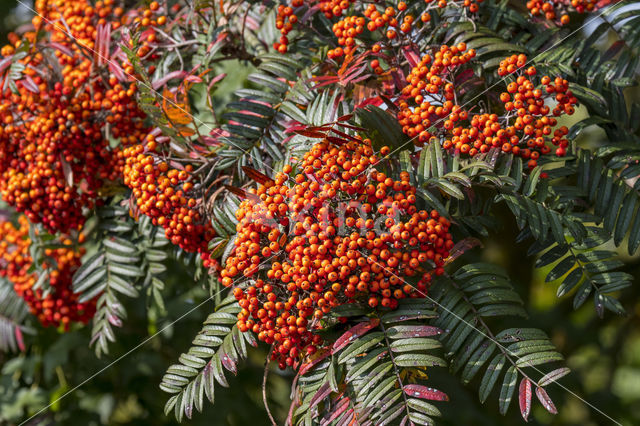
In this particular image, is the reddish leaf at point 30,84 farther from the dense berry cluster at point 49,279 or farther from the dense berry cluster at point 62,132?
the dense berry cluster at point 49,279

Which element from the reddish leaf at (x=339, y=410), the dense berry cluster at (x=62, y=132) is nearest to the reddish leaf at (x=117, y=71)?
the dense berry cluster at (x=62, y=132)

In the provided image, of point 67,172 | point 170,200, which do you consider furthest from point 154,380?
point 170,200

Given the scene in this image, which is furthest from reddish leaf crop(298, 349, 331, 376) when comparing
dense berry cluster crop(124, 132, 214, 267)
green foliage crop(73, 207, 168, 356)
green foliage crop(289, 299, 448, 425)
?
green foliage crop(73, 207, 168, 356)

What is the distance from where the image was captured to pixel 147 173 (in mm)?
1576

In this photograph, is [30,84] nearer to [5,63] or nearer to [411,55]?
[5,63]

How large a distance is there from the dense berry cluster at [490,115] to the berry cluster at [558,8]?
0.24 metres

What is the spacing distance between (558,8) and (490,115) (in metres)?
0.53

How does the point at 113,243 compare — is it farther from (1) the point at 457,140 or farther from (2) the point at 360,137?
(1) the point at 457,140

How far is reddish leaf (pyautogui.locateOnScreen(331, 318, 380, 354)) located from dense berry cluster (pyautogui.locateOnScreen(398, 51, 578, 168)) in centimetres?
43

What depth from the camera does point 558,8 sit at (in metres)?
1.63

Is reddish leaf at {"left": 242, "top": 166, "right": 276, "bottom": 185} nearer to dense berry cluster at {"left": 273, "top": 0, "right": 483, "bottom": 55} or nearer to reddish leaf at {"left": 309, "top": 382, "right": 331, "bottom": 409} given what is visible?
dense berry cluster at {"left": 273, "top": 0, "right": 483, "bottom": 55}

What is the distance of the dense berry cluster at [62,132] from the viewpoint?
5.77ft

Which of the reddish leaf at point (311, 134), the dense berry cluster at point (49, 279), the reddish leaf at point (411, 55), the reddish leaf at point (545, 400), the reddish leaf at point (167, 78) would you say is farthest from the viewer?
the dense berry cluster at point (49, 279)

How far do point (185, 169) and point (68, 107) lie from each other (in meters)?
0.44
